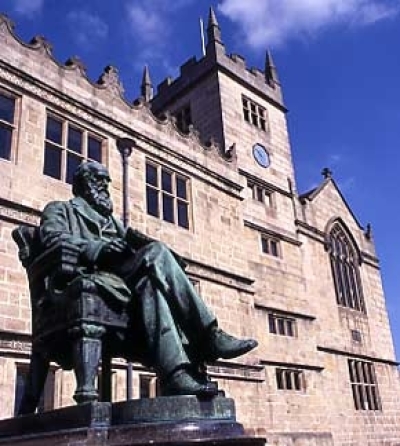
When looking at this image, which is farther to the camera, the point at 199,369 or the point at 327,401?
the point at 327,401

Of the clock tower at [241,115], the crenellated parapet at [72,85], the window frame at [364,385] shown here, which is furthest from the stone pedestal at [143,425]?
the window frame at [364,385]

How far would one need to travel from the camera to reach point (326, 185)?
22953 millimetres

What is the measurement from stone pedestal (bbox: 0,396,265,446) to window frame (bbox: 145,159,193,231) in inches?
398

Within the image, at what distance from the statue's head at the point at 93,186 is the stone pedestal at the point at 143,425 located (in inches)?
73.3

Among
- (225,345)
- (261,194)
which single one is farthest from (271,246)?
(225,345)

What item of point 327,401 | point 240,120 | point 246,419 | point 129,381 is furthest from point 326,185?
point 129,381

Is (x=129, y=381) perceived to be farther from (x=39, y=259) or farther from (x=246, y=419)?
(x=39, y=259)

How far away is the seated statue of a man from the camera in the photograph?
3.61 m

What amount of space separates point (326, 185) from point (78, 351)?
809 inches

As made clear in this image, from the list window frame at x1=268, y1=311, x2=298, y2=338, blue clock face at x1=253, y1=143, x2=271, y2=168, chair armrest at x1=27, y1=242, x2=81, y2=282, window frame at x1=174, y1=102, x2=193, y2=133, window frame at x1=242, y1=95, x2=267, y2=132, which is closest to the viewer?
chair armrest at x1=27, y1=242, x2=81, y2=282

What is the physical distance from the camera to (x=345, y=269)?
2198 cm

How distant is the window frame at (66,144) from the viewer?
11.8 meters

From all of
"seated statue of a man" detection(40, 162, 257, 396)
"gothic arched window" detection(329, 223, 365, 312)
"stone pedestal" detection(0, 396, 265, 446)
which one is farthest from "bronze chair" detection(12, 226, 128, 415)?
"gothic arched window" detection(329, 223, 365, 312)

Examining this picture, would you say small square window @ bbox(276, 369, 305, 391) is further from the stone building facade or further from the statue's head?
the statue's head
